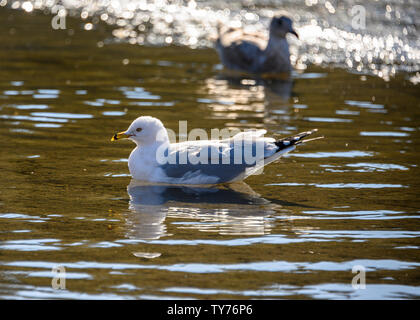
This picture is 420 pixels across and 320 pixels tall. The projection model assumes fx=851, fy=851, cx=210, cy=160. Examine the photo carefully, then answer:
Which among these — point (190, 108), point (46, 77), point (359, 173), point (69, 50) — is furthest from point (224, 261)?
point (69, 50)

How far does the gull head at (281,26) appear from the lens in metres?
16.8

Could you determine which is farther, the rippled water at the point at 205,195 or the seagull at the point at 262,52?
the seagull at the point at 262,52

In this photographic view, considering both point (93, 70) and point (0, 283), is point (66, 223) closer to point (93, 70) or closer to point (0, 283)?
point (0, 283)

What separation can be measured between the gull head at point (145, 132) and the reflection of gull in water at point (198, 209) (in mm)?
518

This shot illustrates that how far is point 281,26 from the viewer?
16.8 m

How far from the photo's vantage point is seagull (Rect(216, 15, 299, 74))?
16.5 metres

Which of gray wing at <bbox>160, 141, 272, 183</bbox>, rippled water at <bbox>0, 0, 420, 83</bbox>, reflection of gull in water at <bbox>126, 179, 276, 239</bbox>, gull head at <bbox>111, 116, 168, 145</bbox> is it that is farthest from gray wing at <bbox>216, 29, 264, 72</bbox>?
gray wing at <bbox>160, 141, 272, 183</bbox>

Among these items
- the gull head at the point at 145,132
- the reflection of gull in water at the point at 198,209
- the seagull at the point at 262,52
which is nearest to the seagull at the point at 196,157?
the gull head at the point at 145,132

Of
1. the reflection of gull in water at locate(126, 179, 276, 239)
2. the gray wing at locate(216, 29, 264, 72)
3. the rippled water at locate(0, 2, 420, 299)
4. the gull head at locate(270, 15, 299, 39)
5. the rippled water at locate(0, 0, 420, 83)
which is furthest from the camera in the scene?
the rippled water at locate(0, 0, 420, 83)

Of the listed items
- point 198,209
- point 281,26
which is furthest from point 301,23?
point 198,209

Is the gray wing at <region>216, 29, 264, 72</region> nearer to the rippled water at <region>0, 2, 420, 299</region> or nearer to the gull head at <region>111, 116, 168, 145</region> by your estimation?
the rippled water at <region>0, 2, 420, 299</region>

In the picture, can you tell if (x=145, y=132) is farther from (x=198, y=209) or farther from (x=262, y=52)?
(x=262, y=52)

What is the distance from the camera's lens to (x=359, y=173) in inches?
396

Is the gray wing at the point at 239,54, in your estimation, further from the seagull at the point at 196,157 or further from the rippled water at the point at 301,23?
the seagull at the point at 196,157
